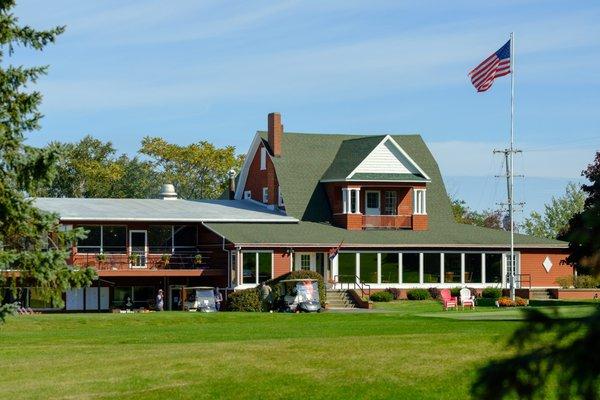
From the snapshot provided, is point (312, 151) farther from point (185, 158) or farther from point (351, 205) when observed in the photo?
point (185, 158)

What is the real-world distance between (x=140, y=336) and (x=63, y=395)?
37.6 ft

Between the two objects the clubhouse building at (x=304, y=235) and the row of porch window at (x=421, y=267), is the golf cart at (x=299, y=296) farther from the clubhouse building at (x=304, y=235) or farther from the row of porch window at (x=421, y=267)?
the row of porch window at (x=421, y=267)

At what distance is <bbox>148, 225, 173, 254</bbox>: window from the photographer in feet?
196

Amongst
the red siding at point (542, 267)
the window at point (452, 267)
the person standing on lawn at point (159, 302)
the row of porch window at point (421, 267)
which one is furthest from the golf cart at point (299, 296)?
the red siding at point (542, 267)

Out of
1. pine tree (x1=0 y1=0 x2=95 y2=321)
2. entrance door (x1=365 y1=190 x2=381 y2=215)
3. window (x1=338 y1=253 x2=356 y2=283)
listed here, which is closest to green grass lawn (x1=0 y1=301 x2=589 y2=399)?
pine tree (x1=0 y1=0 x2=95 y2=321)

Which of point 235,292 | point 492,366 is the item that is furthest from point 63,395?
point 235,292

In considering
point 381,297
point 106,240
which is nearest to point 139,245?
point 106,240

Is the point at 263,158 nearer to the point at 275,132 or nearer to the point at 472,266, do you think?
the point at 275,132

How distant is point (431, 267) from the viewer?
61.2 meters

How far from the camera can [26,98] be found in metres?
19.7

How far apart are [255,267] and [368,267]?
658 centimetres

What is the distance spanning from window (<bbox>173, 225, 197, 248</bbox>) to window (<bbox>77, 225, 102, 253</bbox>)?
4655mm

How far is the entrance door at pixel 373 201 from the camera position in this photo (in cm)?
6394

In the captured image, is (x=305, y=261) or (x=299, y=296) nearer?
(x=299, y=296)
